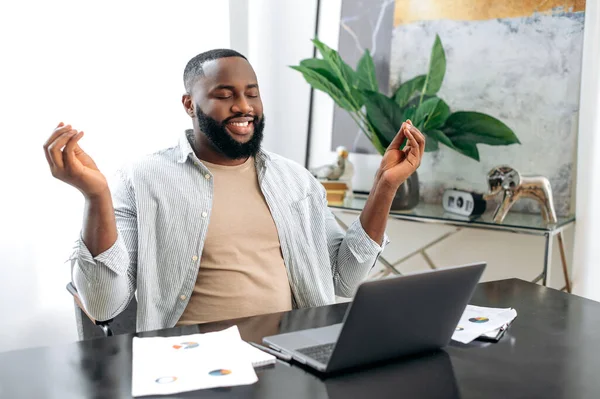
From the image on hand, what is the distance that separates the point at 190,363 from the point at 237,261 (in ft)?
2.19

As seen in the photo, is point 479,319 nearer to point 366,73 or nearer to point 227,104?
point 227,104

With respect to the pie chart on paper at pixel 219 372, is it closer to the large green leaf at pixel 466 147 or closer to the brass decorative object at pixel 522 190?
the brass decorative object at pixel 522 190

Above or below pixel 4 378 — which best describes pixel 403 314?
above

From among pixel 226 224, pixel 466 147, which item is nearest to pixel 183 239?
pixel 226 224

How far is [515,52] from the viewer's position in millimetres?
2799

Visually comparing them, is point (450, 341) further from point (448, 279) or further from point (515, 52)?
point (515, 52)

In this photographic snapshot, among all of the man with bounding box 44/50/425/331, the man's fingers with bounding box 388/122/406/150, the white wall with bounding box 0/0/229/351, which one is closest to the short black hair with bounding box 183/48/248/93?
the man with bounding box 44/50/425/331

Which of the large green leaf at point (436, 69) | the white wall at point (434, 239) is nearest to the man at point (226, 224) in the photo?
the large green leaf at point (436, 69)

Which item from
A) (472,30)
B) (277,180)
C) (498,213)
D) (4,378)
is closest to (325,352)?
(4,378)

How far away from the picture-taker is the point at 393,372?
117cm

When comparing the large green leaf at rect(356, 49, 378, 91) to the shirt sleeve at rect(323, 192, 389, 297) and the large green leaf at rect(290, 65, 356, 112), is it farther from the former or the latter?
the shirt sleeve at rect(323, 192, 389, 297)

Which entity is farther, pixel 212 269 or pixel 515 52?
pixel 515 52

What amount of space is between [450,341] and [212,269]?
0.69 meters

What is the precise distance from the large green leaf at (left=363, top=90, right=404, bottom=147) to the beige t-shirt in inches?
38.4
